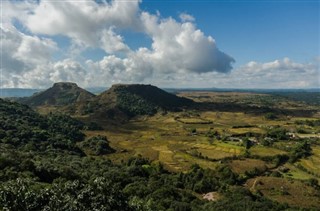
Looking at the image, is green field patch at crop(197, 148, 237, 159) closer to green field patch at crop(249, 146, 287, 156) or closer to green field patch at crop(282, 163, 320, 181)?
green field patch at crop(249, 146, 287, 156)

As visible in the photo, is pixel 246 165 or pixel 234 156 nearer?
pixel 246 165

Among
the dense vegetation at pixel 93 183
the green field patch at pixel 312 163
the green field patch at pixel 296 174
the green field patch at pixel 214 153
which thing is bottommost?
the green field patch at pixel 296 174

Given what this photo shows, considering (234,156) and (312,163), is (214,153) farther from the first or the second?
(312,163)

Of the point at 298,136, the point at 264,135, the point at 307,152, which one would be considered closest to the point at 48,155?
the point at 307,152

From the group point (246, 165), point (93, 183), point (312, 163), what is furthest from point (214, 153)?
point (93, 183)

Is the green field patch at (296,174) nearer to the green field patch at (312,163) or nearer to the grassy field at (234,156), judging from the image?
the grassy field at (234,156)

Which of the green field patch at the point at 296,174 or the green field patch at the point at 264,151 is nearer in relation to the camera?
the green field patch at the point at 296,174

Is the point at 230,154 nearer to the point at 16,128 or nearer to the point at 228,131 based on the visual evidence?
the point at 228,131

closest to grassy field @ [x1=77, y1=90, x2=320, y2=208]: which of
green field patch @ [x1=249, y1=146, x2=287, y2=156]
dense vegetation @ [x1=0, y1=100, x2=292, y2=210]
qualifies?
green field patch @ [x1=249, y1=146, x2=287, y2=156]

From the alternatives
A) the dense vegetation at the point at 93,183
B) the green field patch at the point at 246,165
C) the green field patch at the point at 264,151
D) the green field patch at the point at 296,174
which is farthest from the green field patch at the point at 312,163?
the dense vegetation at the point at 93,183
